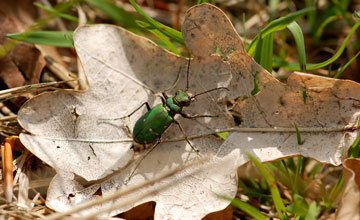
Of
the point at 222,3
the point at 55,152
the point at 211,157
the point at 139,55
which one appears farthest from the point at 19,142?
the point at 222,3

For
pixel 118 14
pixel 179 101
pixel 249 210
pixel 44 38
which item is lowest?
pixel 249 210

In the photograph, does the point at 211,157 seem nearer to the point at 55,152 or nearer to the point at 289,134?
the point at 289,134

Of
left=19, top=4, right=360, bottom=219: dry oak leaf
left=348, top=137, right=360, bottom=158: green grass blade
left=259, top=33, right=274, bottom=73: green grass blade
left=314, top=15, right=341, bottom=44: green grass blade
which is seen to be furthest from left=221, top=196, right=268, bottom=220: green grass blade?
left=314, top=15, right=341, bottom=44: green grass blade

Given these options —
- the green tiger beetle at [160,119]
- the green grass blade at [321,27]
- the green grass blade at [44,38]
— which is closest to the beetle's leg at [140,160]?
the green tiger beetle at [160,119]

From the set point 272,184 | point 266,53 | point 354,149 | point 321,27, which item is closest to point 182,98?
point 266,53

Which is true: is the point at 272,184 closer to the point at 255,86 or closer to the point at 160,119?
the point at 255,86

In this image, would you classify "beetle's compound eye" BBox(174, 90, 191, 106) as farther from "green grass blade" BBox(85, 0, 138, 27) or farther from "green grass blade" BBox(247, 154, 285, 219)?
"green grass blade" BBox(85, 0, 138, 27)

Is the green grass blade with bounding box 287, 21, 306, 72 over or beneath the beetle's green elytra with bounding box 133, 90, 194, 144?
over
